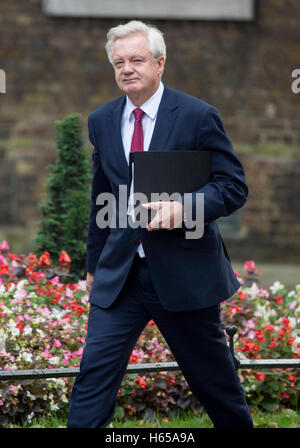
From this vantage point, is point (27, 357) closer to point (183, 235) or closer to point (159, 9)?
point (183, 235)

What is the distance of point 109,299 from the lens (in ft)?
10.8

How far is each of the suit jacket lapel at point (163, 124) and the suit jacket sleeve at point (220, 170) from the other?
140 millimetres

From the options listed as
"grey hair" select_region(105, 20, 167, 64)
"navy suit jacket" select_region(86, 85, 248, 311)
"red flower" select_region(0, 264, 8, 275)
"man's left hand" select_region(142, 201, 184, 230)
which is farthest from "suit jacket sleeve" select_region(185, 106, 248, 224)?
"red flower" select_region(0, 264, 8, 275)

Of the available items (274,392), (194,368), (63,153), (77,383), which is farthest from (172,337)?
(63,153)

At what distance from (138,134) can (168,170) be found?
9.8 inches

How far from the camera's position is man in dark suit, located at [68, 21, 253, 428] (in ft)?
10.4

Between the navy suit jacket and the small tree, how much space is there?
8.89ft

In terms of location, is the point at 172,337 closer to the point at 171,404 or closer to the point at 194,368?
the point at 194,368

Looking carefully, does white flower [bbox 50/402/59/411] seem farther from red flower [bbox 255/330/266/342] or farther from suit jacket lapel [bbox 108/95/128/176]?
suit jacket lapel [bbox 108/95/128/176]

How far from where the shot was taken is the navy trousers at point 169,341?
3184mm

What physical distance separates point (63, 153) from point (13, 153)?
448 cm

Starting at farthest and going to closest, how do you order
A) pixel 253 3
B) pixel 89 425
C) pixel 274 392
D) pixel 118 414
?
pixel 253 3, pixel 274 392, pixel 118 414, pixel 89 425

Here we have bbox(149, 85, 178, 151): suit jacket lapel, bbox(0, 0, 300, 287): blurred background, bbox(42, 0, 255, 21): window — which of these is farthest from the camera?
bbox(0, 0, 300, 287): blurred background

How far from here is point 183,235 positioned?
3211 millimetres
